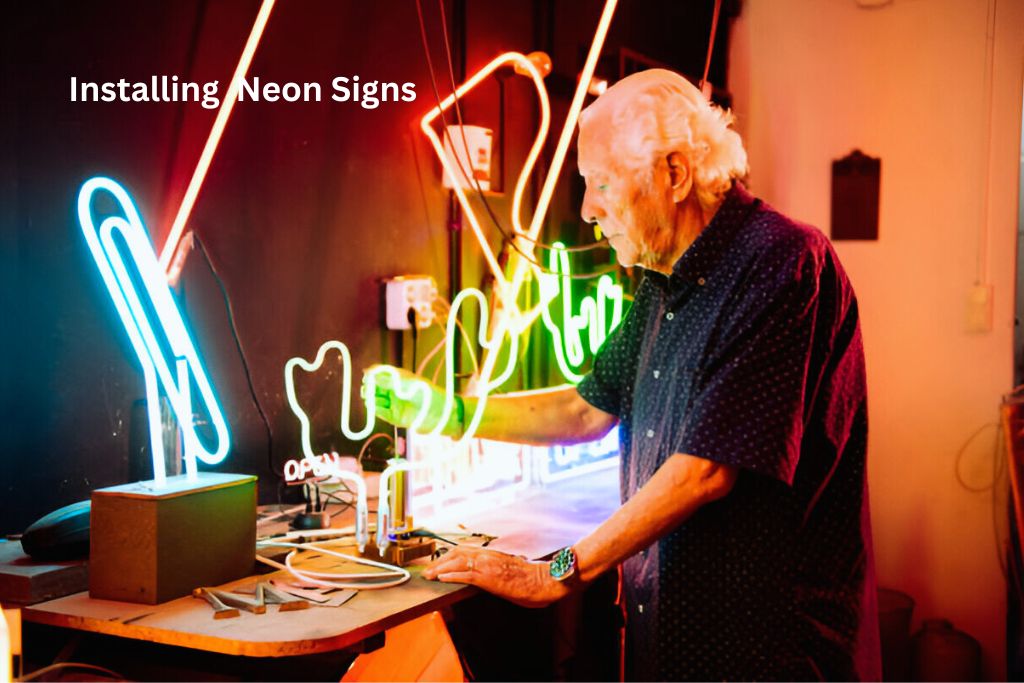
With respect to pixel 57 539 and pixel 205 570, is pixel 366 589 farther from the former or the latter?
pixel 57 539

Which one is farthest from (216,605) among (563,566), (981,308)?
(981,308)

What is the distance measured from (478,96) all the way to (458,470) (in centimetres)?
158

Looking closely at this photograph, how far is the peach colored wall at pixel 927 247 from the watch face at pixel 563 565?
3385 millimetres

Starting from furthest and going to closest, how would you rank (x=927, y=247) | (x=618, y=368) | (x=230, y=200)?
(x=927, y=247), (x=230, y=200), (x=618, y=368)

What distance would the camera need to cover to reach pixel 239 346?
3010mm

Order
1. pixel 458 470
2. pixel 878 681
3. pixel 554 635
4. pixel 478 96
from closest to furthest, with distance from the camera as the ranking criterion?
pixel 878 681 → pixel 458 470 → pixel 554 635 → pixel 478 96

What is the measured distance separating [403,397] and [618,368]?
60cm

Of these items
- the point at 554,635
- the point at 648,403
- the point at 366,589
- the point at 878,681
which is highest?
the point at 648,403

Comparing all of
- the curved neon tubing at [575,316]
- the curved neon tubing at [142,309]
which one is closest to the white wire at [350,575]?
the curved neon tubing at [142,309]

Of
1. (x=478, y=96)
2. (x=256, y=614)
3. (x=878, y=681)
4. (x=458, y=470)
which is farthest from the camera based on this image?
(x=478, y=96)

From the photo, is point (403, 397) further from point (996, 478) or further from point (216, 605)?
point (996, 478)

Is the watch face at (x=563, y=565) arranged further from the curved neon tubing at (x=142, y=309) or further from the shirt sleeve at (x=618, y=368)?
the curved neon tubing at (x=142, y=309)

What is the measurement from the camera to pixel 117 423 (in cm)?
266

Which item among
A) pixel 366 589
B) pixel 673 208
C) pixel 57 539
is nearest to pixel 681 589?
pixel 366 589
